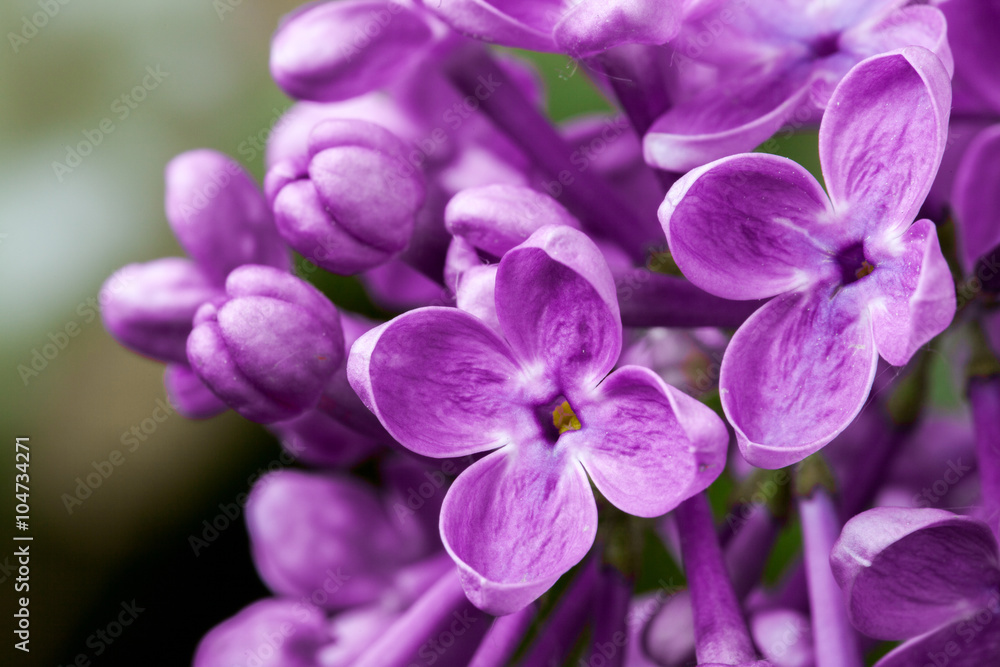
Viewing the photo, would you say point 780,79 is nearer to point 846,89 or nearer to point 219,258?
point 846,89

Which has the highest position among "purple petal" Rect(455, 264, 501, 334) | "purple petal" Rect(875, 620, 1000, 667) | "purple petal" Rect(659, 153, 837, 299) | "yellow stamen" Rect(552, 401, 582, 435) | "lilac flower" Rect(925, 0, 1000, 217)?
"purple petal" Rect(455, 264, 501, 334)

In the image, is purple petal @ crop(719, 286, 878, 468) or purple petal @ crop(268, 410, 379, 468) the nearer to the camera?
purple petal @ crop(719, 286, 878, 468)

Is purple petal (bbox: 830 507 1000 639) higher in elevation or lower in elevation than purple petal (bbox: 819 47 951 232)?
lower

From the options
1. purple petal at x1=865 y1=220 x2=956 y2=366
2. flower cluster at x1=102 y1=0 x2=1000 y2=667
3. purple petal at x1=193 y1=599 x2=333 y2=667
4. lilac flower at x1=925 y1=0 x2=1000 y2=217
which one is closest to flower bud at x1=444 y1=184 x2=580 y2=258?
flower cluster at x1=102 y1=0 x2=1000 y2=667

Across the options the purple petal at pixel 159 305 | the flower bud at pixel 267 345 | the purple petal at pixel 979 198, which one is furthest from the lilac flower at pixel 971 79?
the purple petal at pixel 159 305

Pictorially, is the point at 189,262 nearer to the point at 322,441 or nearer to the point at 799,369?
the point at 322,441

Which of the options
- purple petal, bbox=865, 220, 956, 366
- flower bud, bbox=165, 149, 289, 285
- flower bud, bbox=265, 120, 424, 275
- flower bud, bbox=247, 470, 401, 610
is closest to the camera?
purple petal, bbox=865, 220, 956, 366

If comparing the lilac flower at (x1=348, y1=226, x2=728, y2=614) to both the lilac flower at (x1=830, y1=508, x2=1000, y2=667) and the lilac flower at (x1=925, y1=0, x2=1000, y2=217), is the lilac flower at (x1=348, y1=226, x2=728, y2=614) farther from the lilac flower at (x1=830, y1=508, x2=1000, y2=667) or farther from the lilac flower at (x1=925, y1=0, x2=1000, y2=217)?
the lilac flower at (x1=925, y1=0, x2=1000, y2=217)

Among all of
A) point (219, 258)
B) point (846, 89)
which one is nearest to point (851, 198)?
point (846, 89)
